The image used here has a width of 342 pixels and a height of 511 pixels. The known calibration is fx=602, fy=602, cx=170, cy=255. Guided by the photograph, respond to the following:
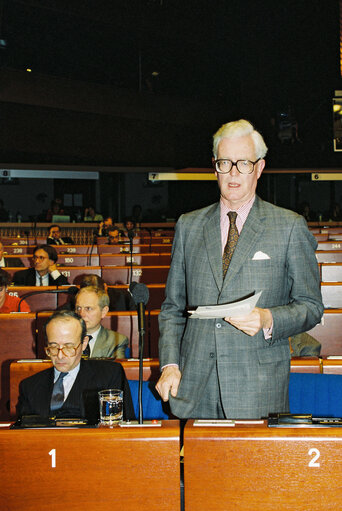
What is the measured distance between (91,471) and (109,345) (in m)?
2.26

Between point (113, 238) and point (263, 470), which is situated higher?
point (113, 238)

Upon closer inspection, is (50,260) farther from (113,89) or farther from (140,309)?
(113,89)

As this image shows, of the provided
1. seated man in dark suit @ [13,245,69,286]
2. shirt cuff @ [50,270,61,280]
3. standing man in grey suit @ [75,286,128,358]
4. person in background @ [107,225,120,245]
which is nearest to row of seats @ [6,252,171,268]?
seated man in dark suit @ [13,245,69,286]

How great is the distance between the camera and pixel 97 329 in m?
3.66

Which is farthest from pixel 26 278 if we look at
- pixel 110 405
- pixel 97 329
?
pixel 110 405

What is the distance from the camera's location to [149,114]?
13641mm

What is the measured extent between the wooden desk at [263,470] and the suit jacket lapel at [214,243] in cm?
57

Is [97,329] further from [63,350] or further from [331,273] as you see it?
[331,273]

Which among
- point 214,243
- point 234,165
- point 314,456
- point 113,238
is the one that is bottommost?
point 314,456

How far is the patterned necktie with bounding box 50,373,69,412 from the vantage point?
2.44 meters

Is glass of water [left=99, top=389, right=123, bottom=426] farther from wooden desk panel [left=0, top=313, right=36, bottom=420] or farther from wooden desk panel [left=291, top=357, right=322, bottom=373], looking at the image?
wooden desk panel [left=0, top=313, right=36, bottom=420]

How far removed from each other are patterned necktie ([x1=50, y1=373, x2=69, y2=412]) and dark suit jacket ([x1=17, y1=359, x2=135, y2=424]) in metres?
0.03

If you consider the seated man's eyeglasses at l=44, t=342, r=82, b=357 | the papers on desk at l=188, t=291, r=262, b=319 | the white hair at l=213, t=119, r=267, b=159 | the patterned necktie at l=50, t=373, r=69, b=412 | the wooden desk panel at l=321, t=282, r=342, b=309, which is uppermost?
the white hair at l=213, t=119, r=267, b=159

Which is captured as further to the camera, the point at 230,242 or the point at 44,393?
the point at 44,393
